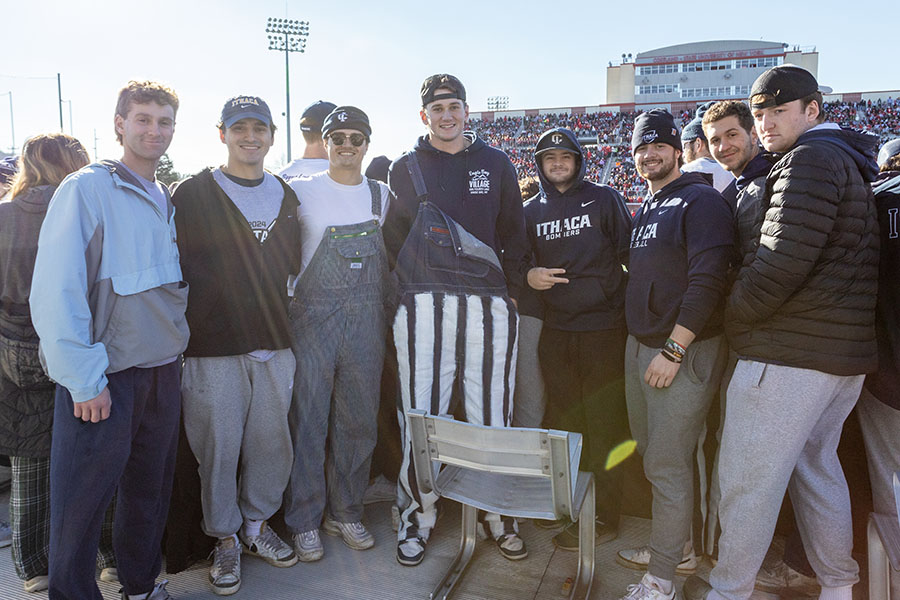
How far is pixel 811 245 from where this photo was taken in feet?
6.37

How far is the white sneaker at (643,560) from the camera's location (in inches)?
107

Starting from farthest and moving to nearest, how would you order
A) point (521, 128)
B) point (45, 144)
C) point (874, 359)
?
point (521, 128), point (45, 144), point (874, 359)

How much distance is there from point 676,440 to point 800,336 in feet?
2.19

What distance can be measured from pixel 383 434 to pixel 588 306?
1.53m

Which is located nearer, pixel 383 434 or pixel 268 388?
pixel 268 388

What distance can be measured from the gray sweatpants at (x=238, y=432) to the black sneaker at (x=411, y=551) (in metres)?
0.67

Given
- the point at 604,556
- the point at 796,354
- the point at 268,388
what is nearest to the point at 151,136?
the point at 268,388

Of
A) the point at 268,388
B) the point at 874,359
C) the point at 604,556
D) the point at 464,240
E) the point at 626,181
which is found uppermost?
the point at 626,181

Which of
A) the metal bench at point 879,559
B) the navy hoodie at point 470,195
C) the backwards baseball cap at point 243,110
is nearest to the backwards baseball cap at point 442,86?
the navy hoodie at point 470,195

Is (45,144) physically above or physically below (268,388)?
above

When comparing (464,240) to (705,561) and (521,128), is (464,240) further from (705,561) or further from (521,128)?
(521,128)

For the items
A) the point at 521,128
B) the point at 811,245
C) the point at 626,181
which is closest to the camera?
the point at 811,245

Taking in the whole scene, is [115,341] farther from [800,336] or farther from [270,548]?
[800,336]

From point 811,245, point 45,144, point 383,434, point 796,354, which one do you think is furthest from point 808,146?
point 45,144
